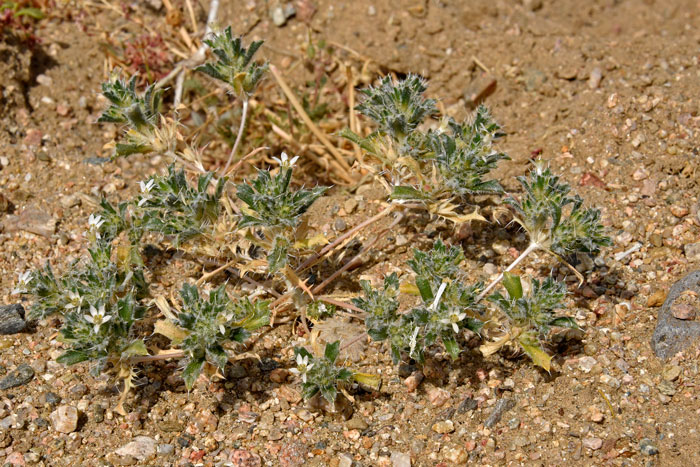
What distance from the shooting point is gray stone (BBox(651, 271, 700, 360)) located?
3139mm

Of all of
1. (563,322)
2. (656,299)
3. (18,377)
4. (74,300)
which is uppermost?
(656,299)

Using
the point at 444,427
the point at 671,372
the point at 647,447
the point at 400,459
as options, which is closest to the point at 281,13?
the point at 444,427

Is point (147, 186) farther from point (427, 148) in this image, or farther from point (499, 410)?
point (499, 410)

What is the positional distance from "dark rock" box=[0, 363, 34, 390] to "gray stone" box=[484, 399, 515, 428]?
7.04ft

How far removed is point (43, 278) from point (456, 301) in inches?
73.4

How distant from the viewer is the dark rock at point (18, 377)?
10.3ft

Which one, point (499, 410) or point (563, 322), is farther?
point (499, 410)

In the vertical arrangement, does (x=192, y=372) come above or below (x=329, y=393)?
below

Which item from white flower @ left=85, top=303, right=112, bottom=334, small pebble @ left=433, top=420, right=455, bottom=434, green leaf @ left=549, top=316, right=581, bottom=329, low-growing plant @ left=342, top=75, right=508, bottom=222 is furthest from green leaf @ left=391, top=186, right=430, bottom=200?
white flower @ left=85, top=303, right=112, bottom=334

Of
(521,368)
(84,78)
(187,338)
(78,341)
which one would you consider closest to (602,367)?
(521,368)

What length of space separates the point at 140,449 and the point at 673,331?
8.18 ft

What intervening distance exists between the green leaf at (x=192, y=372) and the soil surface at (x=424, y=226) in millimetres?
349

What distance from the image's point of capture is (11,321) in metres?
3.39

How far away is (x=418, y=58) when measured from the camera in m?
5.00
